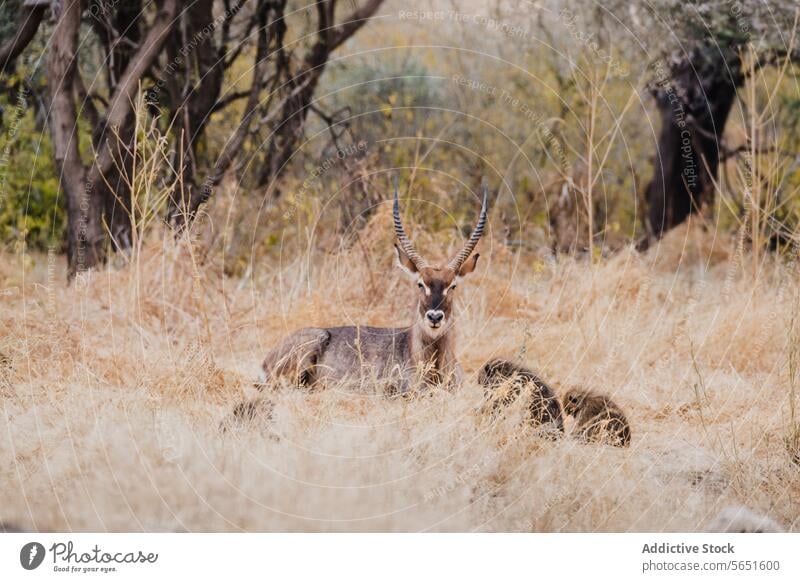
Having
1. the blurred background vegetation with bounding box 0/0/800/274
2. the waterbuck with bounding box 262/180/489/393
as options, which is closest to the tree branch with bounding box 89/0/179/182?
the blurred background vegetation with bounding box 0/0/800/274

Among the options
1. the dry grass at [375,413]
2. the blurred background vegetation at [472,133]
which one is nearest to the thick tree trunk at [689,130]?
the blurred background vegetation at [472,133]

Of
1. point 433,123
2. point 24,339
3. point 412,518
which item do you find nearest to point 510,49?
point 433,123

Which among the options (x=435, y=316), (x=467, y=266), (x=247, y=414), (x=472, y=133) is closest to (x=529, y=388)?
(x=435, y=316)

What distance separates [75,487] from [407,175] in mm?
7440

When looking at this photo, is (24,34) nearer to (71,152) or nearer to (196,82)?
(71,152)

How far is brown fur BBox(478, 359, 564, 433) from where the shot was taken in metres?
7.37

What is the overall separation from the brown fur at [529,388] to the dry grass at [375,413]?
163mm

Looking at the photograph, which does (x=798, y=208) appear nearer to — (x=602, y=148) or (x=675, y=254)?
(x=675, y=254)

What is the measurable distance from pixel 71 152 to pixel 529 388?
19.8ft

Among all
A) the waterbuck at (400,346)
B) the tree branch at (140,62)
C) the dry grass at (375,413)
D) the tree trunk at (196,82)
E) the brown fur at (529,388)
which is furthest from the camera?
the tree trunk at (196,82)

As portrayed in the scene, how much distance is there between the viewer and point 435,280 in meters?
8.03

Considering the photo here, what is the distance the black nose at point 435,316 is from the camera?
795 cm

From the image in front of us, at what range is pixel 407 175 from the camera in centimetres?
A: 1297

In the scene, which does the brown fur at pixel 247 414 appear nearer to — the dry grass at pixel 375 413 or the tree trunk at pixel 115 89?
the dry grass at pixel 375 413
